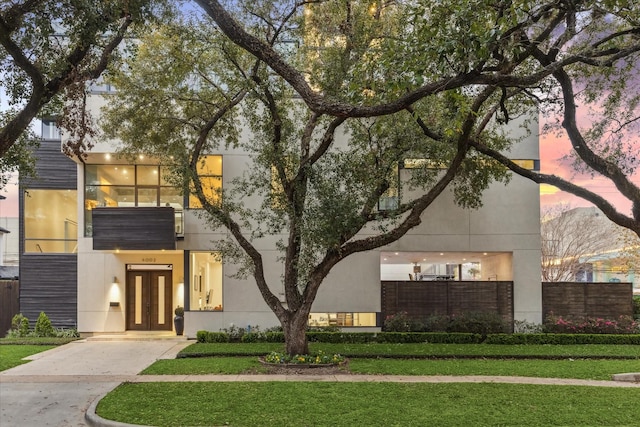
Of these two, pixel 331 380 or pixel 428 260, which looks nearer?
pixel 331 380

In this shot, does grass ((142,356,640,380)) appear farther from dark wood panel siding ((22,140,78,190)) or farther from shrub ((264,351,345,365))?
dark wood panel siding ((22,140,78,190))

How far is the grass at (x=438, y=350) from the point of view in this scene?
14.9 meters

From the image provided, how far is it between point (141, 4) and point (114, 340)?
41.8 ft

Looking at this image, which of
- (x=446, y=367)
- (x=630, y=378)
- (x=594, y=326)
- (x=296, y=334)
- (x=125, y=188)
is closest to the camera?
(x=630, y=378)

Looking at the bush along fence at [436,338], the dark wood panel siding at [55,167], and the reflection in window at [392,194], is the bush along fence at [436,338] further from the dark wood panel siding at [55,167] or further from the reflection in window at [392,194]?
the dark wood panel siding at [55,167]

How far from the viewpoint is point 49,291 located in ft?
65.7

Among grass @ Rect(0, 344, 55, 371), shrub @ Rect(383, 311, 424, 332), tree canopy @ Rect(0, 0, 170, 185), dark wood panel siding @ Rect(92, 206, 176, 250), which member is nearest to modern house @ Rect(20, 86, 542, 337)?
dark wood panel siding @ Rect(92, 206, 176, 250)

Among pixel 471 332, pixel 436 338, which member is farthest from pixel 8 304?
pixel 471 332

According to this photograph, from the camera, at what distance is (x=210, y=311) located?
18.9m

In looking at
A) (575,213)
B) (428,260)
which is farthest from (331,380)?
(575,213)

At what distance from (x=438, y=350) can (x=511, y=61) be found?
30.1 ft

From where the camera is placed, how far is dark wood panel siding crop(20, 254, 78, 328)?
65.6 feet

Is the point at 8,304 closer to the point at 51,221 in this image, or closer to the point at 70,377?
the point at 51,221

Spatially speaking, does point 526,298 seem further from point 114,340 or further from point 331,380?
point 114,340
